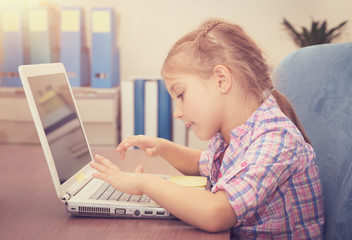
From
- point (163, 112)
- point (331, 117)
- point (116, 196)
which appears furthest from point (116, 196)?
point (163, 112)

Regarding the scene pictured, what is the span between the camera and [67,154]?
2.48 ft

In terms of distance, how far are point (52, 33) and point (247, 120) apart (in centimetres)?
172

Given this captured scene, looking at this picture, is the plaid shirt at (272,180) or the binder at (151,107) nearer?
the plaid shirt at (272,180)

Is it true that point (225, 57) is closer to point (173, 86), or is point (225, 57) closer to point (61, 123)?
point (173, 86)

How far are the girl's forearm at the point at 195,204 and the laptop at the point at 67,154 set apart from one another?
25 mm

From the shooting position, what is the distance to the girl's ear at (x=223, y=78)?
2.62 ft

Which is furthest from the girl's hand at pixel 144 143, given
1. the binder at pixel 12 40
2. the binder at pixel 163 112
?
the binder at pixel 12 40

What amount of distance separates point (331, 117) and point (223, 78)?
260 millimetres

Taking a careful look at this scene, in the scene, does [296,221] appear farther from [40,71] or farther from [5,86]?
[5,86]

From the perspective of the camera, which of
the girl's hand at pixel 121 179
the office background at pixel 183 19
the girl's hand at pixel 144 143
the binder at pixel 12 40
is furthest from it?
the office background at pixel 183 19

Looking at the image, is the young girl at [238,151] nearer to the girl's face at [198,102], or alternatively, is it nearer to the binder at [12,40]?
the girl's face at [198,102]

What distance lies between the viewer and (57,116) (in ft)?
2.45

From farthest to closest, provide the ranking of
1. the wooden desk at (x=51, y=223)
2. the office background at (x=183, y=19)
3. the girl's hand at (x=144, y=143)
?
the office background at (x=183, y=19) → the girl's hand at (x=144, y=143) → the wooden desk at (x=51, y=223)

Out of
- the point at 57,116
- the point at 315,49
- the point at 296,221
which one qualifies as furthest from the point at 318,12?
the point at 57,116
